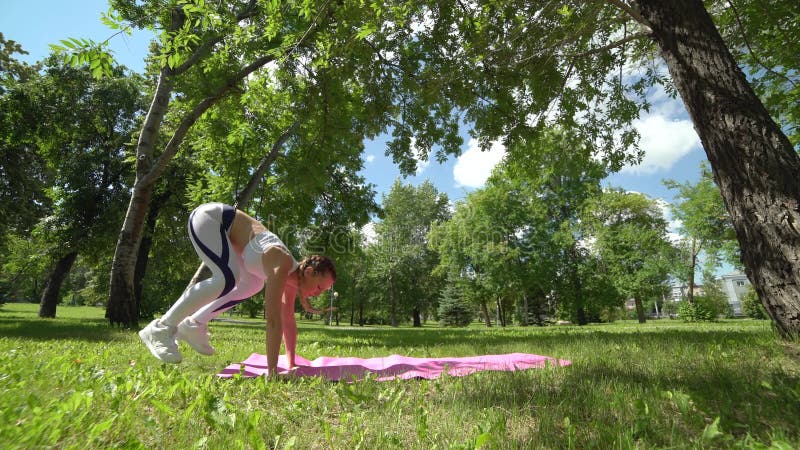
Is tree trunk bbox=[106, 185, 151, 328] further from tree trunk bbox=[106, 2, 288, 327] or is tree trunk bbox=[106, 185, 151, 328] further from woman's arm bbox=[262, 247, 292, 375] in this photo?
woman's arm bbox=[262, 247, 292, 375]

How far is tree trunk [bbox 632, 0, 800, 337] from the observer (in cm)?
359

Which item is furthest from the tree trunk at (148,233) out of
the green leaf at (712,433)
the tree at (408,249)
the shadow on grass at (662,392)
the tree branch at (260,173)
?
Answer: the tree at (408,249)

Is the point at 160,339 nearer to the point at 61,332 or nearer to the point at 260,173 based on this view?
the point at 61,332

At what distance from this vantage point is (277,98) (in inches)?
373

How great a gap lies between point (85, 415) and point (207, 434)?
63 centimetres

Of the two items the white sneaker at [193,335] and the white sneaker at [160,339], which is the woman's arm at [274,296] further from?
the white sneaker at [160,339]

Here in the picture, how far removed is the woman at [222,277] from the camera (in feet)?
12.4

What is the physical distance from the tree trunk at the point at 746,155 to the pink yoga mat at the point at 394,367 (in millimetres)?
2070

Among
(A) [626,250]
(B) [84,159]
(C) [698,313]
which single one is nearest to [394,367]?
(B) [84,159]

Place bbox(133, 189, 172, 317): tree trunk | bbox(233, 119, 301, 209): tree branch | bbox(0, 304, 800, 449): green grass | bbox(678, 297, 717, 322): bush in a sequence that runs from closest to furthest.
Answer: bbox(0, 304, 800, 449): green grass → bbox(233, 119, 301, 209): tree branch → bbox(133, 189, 172, 317): tree trunk → bbox(678, 297, 717, 322): bush

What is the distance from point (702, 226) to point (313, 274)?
127 feet

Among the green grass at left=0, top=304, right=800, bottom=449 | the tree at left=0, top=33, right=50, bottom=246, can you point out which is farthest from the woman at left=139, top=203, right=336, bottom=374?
the tree at left=0, top=33, right=50, bottom=246

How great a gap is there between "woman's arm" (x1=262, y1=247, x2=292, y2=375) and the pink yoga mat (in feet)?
1.12

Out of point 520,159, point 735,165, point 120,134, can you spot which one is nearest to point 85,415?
point 735,165
